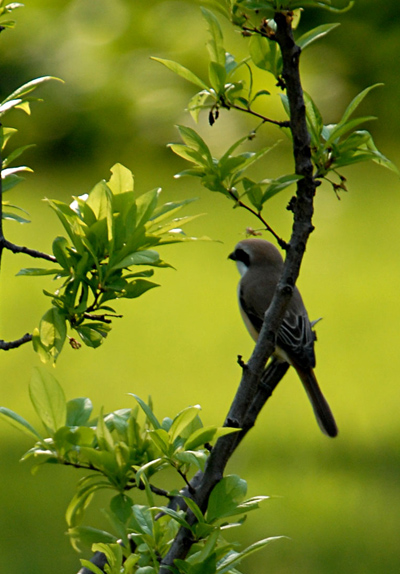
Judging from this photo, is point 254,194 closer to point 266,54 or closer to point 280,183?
point 280,183


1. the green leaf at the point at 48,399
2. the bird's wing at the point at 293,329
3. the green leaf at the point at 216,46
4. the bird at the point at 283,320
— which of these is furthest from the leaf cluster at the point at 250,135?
the bird's wing at the point at 293,329

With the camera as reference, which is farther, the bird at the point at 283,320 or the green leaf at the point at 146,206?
the bird at the point at 283,320

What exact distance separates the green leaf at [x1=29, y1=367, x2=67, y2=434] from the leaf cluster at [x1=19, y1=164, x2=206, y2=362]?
40mm

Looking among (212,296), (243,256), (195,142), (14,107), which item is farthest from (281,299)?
(212,296)

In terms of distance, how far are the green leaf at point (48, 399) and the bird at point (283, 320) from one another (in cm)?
187

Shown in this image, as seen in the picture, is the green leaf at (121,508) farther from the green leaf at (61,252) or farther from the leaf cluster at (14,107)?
the leaf cluster at (14,107)

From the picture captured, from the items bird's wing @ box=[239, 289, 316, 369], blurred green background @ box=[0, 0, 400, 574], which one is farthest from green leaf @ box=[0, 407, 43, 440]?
bird's wing @ box=[239, 289, 316, 369]

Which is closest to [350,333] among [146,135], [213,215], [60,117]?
[213,215]

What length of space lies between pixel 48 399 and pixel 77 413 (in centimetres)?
13

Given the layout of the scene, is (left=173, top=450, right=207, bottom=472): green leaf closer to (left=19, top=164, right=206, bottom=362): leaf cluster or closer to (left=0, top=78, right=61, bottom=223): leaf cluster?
(left=19, top=164, right=206, bottom=362): leaf cluster

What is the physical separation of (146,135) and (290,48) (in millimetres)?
6269

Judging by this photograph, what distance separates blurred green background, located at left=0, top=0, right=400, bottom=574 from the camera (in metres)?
3.36

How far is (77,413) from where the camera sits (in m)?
1.25

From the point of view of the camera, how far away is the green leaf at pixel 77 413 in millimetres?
1236
